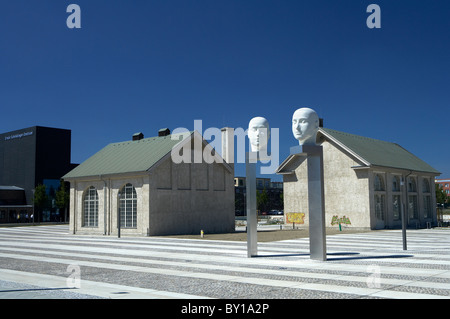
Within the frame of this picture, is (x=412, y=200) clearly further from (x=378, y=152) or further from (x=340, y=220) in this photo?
(x=340, y=220)

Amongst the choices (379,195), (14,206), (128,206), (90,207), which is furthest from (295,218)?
(14,206)

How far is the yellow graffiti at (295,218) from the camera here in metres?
42.9

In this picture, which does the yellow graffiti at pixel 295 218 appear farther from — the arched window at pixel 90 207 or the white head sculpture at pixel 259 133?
the white head sculpture at pixel 259 133

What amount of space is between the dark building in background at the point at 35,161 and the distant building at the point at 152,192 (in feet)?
144

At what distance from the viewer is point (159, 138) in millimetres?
40656

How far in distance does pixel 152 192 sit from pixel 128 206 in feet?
9.09

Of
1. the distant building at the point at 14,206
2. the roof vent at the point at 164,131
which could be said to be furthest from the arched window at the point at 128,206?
the distant building at the point at 14,206

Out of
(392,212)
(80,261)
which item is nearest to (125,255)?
(80,261)

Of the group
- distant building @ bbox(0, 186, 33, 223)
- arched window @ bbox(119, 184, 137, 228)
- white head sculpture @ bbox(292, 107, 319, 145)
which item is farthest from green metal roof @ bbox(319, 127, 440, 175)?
distant building @ bbox(0, 186, 33, 223)

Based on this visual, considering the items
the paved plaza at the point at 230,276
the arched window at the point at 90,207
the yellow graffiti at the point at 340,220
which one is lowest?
the paved plaza at the point at 230,276

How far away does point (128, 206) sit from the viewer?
117ft
